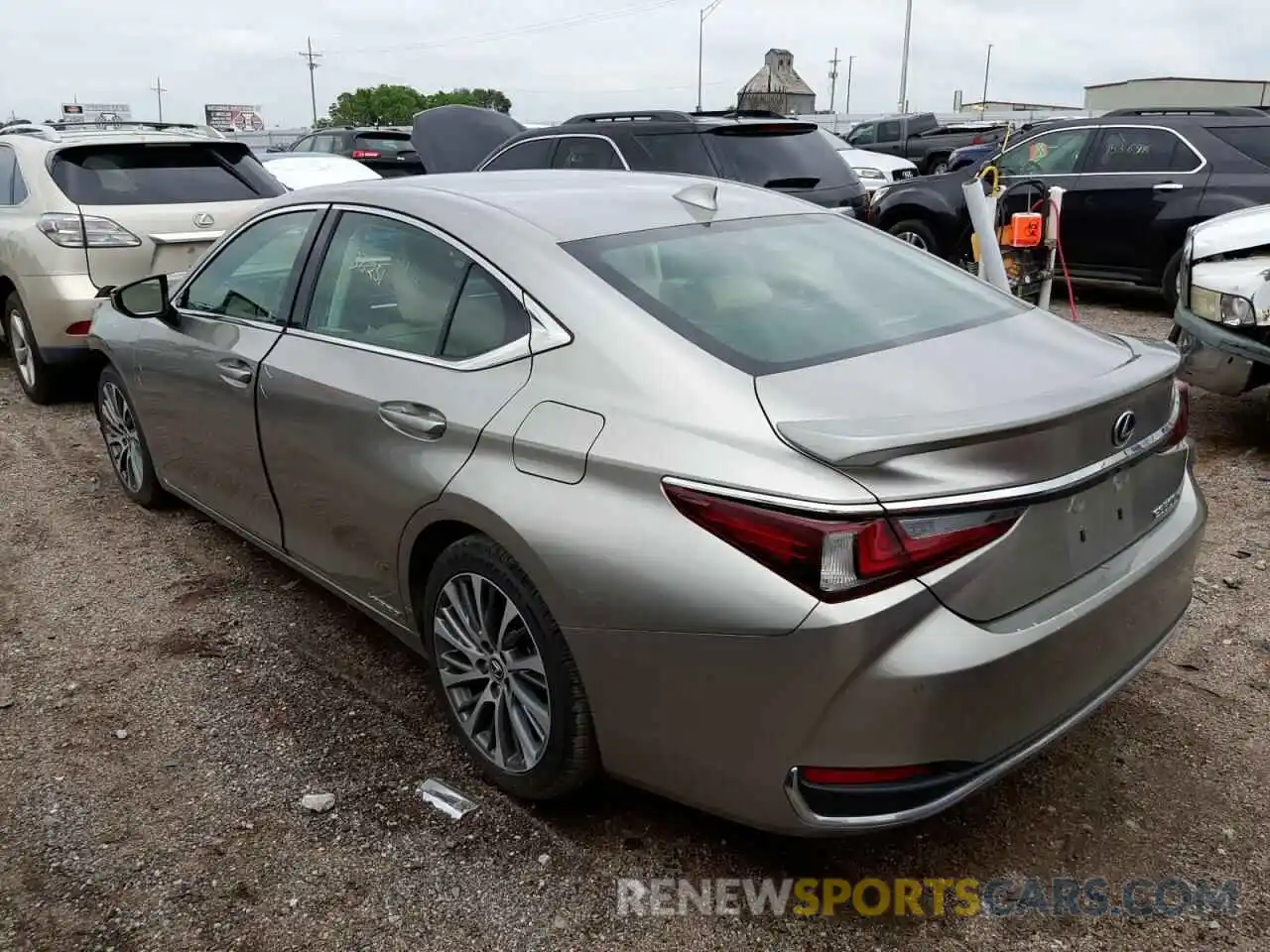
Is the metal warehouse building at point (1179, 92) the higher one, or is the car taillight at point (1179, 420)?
the metal warehouse building at point (1179, 92)

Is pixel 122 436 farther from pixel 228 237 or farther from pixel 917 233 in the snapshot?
pixel 917 233

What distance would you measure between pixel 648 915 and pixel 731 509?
100 centimetres

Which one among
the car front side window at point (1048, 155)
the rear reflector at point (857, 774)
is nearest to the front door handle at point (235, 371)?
the rear reflector at point (857, 774)

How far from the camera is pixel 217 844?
2666mm

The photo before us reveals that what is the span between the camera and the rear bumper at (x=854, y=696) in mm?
2021

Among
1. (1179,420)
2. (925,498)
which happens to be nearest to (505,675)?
(925,498)

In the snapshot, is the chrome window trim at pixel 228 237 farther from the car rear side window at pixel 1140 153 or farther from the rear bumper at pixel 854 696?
the car rear side window at pixel 1140 153

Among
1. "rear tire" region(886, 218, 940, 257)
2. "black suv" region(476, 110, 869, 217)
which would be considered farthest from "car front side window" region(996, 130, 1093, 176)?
"black suv" region(476, 110, 869, 217)

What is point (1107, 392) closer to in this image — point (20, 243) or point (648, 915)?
point (648, 915)

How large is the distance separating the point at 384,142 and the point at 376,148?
0.45 m

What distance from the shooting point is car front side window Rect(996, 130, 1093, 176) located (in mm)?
9664

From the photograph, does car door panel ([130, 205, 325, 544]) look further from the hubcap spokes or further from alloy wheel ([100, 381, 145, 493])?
the hubcap spokes

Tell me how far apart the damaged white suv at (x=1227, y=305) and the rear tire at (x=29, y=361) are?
6.35 metres

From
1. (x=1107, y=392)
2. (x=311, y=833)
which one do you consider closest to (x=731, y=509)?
(x=1107, y=392)
